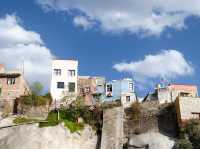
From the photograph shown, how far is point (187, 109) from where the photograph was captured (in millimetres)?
61438

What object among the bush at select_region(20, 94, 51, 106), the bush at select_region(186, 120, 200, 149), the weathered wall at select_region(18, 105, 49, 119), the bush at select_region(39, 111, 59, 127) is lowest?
the bush at select_region(186, 120, 200, 149)

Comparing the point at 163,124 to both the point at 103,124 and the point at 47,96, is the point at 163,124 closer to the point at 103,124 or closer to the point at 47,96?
the point at 103,124

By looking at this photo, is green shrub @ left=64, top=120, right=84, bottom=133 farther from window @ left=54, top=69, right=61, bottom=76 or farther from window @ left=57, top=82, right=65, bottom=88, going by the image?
window @ left=54, top=69, right=61, bottom=76

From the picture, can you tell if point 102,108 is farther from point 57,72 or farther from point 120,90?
point 57,72

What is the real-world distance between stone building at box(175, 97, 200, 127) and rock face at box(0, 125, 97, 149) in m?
11.6

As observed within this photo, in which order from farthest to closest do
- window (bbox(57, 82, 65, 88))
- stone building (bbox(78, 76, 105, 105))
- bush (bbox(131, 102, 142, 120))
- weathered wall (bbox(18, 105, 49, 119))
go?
window (bbox(57, 82, 65, 88)) < stone building (bbox(78, 76, 105, 105)) < weathered wall (bbox(18, 105, 49, 119)) < bush (bbox(131, 102, 142, 120))

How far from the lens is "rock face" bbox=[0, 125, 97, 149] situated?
199ft

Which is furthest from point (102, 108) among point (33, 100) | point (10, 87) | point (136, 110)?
point (10, 87)

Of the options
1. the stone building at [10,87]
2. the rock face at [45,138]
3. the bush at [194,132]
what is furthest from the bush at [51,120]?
the bush at [194,132]

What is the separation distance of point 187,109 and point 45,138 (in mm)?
18559

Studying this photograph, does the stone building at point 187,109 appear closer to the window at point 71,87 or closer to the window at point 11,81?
the window at point 71,87

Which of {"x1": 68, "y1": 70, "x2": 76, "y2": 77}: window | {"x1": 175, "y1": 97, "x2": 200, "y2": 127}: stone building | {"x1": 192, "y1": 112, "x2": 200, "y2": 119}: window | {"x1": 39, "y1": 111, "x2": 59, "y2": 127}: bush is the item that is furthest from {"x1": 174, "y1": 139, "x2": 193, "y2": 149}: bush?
{"x1": 68, "y1": 70, "x2": 76, "y2": 77}: window

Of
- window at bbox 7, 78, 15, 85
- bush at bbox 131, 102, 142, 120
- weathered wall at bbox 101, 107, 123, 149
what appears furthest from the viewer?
window at bbox 7, 78, 15, 85

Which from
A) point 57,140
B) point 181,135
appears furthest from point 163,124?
point 57,140
